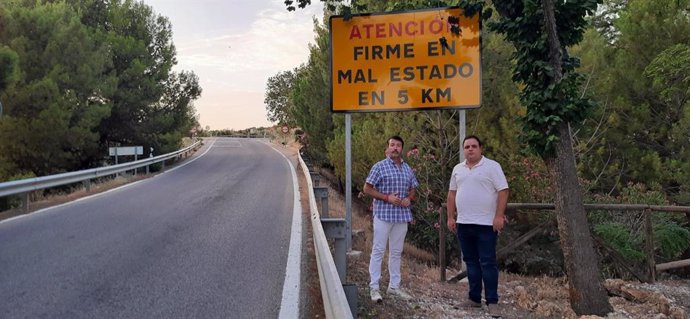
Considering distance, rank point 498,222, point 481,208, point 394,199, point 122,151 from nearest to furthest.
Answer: point 498,222
point 481,208
point 394,199
point 122,151

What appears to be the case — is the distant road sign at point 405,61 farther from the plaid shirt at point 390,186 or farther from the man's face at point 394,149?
the plaid shirt at point 390,186

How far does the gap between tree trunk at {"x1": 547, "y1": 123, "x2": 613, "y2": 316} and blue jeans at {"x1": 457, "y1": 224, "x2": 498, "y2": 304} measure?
114 cm

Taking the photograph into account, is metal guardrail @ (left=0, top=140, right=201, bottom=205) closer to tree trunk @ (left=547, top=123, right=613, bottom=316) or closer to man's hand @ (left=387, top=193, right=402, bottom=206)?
man's hand @ (left=387, top=193, right=402, bottom=206)

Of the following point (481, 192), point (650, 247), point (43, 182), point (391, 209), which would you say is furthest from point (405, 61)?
point (43, 182)

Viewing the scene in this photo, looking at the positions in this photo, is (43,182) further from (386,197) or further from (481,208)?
(481,208)

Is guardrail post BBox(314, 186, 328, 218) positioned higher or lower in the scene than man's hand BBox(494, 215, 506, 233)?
lower

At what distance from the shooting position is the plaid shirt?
5.36 m

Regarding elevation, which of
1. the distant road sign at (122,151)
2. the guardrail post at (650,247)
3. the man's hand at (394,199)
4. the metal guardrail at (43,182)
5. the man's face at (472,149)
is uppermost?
the man's face at (472,149)

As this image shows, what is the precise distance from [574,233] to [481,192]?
1.46 meters

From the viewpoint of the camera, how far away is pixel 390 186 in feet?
17.7

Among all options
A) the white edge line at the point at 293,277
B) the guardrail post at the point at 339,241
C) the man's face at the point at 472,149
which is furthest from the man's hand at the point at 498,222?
the white edge line at the point at 293,277

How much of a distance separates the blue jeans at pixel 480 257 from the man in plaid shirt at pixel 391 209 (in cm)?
63

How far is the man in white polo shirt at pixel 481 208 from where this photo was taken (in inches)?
195

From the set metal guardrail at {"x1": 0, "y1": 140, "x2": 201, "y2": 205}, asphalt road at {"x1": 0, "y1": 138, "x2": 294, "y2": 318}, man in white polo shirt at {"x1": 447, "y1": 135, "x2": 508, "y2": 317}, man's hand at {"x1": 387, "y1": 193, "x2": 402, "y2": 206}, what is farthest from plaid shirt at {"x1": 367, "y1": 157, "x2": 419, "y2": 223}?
metal guardrail at {"x1": 0, "y1": 140, "x2": 201, "y2": 205}
